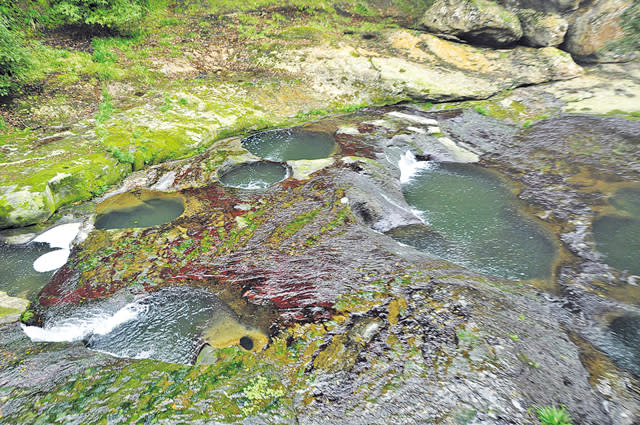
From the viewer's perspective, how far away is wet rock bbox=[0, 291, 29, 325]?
7.31 meters

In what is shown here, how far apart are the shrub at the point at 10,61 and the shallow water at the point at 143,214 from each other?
7928 millimetres

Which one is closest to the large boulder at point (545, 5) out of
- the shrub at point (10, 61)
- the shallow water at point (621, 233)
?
the shallow water at point (621, 233)

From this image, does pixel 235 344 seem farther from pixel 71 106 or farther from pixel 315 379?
pixel 71 106

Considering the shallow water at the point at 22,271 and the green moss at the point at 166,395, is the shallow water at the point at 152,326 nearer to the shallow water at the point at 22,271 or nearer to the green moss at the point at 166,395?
the green moss at the point at 166,395

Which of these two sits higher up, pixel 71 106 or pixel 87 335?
pixel 71 106

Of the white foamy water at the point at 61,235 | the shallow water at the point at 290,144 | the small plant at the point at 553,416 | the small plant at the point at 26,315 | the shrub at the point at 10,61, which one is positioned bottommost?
the small plant at the point at 26,315

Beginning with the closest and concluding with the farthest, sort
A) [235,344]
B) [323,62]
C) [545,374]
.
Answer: [545,374] → [235,344] → [323,62]

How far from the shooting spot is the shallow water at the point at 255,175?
1252 cm

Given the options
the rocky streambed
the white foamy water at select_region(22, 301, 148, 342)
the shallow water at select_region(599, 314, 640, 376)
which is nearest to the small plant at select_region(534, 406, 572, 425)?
the rocky streambed

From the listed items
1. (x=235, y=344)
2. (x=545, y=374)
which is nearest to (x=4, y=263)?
(x=235, y=344)

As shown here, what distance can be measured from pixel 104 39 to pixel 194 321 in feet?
65.6

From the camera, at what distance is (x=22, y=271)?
8625 mm

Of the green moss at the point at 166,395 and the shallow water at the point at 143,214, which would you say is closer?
the green moss at the point at 166,395

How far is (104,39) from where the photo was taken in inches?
740
